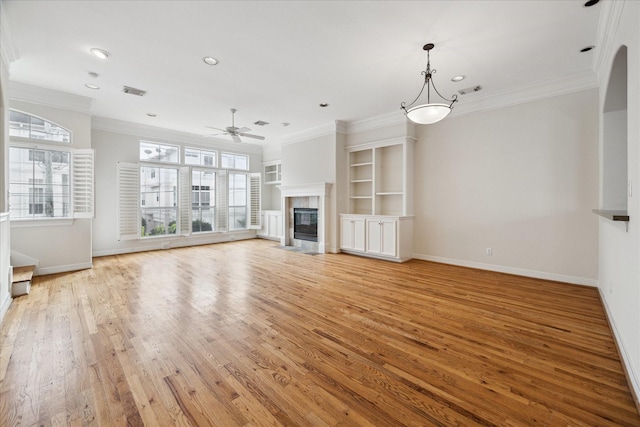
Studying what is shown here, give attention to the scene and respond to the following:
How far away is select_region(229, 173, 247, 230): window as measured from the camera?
8720 mm

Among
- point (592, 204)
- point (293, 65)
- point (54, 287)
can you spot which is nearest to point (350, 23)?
point (293, 65)

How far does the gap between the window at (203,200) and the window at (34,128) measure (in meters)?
3.07

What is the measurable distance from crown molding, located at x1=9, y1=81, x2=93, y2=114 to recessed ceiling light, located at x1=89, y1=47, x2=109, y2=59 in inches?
79.9

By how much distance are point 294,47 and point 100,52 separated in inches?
98.7

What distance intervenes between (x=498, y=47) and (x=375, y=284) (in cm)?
354

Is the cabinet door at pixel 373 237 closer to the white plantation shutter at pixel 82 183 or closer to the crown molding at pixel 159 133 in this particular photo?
the crown molding at pixel 159 133

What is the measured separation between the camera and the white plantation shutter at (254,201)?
891cm

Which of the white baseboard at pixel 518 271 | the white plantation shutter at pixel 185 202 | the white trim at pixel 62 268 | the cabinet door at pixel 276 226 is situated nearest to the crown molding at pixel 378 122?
the white baseboard at pixel 518 271

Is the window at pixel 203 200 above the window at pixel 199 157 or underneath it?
underneath

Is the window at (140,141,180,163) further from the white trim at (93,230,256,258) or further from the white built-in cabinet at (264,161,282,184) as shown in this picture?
the white built-in cabinet at (264,161,282,184)

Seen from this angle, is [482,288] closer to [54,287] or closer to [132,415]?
[132,415]

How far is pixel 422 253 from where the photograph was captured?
584cm

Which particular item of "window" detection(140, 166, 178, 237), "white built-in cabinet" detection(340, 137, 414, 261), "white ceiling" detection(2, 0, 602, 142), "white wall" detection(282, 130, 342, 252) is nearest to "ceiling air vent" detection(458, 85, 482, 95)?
"white ceiling" detection(2, 0, 602, 142)

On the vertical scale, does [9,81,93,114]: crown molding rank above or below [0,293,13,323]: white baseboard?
above
